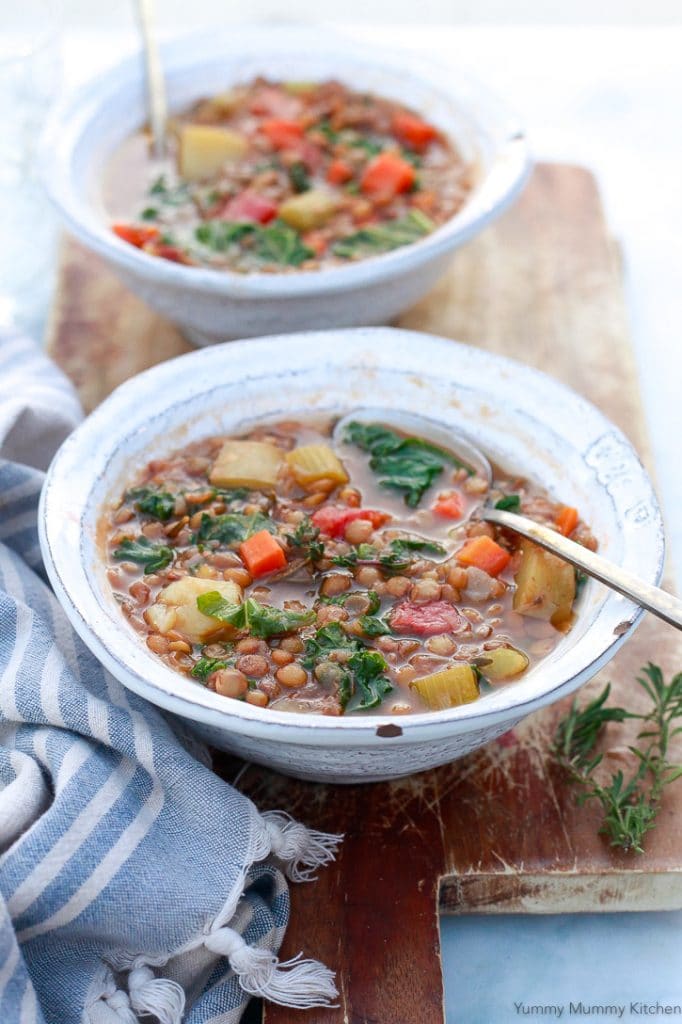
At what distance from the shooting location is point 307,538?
10.3 feet

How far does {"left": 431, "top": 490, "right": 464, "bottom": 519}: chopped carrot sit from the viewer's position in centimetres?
330

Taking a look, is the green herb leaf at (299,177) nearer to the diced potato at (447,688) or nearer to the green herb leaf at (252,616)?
the green herb leaf at (252,616)

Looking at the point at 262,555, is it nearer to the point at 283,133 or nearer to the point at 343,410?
the point at 343,410

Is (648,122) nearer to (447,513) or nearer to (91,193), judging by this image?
(91,193)

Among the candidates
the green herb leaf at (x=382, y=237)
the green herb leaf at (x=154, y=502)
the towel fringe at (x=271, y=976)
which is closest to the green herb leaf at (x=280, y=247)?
the green herb leaf at (x=382, y=237)

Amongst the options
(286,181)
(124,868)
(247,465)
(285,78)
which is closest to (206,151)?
(286,181)

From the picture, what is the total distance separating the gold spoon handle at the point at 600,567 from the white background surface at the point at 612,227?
0.79 m

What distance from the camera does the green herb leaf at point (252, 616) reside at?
2.90 meters

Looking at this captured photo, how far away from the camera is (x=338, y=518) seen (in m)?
3.23

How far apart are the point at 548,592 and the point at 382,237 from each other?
193 cm

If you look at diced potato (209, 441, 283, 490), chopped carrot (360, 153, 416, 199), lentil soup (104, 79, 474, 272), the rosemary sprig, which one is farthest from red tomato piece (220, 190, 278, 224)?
the rosemary sprig

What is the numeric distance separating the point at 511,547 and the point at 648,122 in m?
3.58

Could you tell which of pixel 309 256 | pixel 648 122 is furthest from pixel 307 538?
pixel 648 122

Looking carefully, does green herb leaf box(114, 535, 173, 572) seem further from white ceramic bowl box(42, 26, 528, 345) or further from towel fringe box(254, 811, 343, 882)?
white ceramic bowl box(42, 26, 528, 345)
